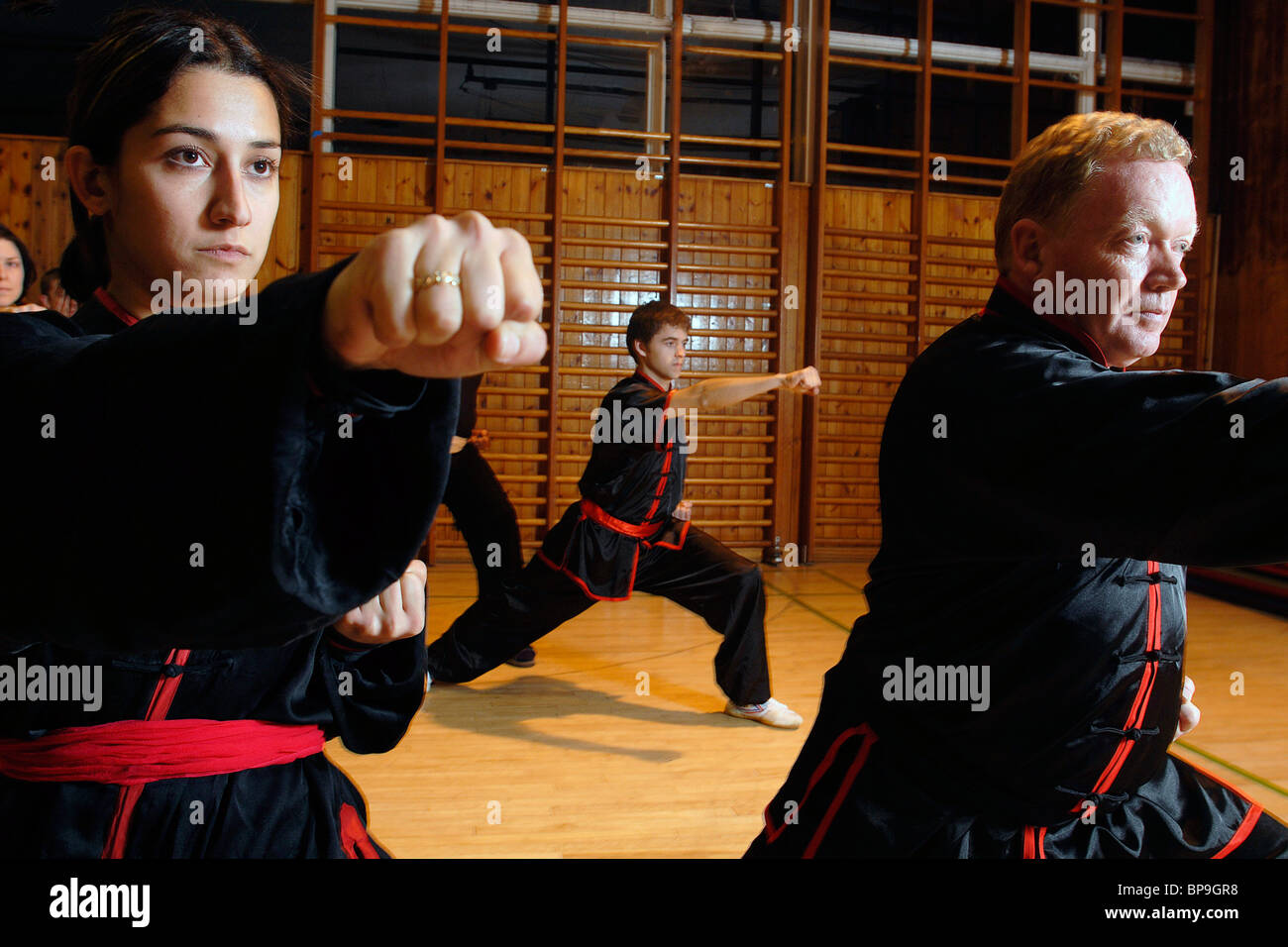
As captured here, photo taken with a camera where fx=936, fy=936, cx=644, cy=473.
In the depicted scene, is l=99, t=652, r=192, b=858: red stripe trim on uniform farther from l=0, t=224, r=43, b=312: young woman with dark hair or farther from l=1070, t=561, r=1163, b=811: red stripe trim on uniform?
l=0, t=224, r=43, b=312: young woman with dark hair

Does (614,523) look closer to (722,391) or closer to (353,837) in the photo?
(722,391)

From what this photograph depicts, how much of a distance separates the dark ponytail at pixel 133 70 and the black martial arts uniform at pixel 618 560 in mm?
2924

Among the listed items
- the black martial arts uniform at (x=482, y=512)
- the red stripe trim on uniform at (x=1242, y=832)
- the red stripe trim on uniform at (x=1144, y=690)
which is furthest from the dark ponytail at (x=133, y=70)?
the black martial arts uniform at (x=482, y=512)

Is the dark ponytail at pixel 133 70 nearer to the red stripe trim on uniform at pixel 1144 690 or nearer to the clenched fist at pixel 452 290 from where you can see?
the clenched fist at pixel 452 290

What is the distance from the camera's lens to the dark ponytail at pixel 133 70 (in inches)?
36.7

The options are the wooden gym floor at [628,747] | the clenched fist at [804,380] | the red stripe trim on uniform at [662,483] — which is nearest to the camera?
the wooden gym floor at [628,747]

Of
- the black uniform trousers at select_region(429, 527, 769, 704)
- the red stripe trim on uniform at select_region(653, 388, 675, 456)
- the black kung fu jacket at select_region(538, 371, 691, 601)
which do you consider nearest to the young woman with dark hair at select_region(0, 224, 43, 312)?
the black uniform trousers at select_region(429, 527, 769, 704)

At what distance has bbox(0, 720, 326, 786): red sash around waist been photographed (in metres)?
0.97

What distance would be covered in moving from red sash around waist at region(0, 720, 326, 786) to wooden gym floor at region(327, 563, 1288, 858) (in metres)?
1.75

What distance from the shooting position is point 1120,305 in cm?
134

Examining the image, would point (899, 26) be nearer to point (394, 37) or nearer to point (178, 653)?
point (394, 37)

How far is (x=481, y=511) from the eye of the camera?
4.50 meters

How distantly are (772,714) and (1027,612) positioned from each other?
254cm

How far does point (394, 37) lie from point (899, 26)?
3.87 metres
